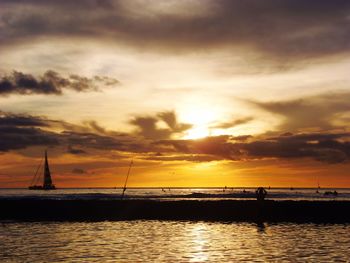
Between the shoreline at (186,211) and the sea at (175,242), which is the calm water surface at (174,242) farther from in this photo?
the shoreline at (186,211)

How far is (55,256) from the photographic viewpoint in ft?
117

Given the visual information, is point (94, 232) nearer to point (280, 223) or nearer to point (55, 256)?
point (55, 256)

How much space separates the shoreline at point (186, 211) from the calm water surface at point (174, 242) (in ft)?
23.4

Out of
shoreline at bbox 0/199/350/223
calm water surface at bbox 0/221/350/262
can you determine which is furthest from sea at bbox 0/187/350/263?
shoreline at bbox 0/199/350/223

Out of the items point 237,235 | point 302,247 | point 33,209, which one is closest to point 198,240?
point 237,235

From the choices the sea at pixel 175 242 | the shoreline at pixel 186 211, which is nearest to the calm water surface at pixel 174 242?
the sea at pixel 175 242

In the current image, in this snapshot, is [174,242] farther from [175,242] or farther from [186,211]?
[186,211]

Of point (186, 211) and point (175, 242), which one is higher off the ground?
point (186, 211)

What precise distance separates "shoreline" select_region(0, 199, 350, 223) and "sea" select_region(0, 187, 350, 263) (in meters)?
6.20

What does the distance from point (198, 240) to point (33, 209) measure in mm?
37450

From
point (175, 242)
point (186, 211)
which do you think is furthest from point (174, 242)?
point (186, 211)

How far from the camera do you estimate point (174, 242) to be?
4306 centimetres

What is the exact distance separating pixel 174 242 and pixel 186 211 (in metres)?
27.7

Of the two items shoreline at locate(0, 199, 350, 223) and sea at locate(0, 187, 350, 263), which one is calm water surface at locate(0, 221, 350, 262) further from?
shoreline at locate(0, 199, 350, 223)
